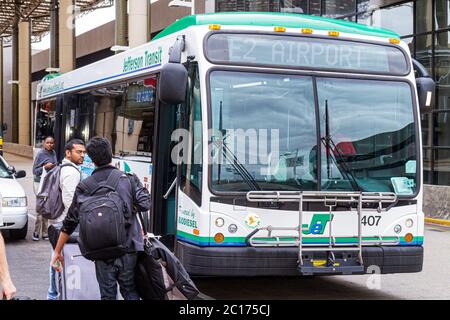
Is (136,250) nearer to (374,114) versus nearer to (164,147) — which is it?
(164,147)

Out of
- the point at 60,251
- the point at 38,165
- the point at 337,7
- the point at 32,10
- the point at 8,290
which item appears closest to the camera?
the point at 8,290

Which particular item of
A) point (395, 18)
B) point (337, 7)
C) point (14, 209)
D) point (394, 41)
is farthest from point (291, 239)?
point (337, 7)

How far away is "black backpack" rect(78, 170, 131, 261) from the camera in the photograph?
4.85 m

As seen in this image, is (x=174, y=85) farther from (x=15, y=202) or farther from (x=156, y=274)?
(x=15, y=202)

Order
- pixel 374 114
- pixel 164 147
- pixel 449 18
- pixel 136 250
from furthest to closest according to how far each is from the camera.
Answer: pixel 449 18 < pixel 164 147 < pixel 374 114 < pixel 136 250

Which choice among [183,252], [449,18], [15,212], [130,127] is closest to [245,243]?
[183,252]

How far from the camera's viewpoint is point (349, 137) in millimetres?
7156

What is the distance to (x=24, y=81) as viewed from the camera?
60.9 meters

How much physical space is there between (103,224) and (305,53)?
11.1 ft

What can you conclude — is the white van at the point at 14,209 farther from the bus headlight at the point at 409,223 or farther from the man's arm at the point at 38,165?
the bus headlight at the point at 409,223

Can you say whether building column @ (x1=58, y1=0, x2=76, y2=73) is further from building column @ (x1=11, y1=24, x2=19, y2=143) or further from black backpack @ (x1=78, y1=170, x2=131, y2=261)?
black backpack @ (x1=78, y1=170, x2=131, y2=261)

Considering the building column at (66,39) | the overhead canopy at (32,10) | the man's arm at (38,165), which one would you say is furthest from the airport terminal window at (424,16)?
the overhead canopy at (32,10)

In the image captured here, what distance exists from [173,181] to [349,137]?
6.69ft

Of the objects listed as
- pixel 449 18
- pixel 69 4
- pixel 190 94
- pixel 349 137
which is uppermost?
pixel 69 4
